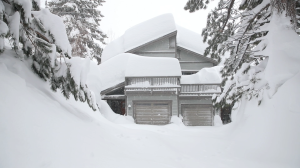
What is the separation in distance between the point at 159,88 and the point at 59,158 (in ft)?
37.3

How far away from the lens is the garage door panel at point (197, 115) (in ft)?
48.5

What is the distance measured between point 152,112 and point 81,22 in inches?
434

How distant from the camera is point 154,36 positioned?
17.1m

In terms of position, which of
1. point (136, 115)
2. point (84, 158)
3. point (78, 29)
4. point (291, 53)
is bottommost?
point (136, 115)

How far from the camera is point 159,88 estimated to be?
13453 mm

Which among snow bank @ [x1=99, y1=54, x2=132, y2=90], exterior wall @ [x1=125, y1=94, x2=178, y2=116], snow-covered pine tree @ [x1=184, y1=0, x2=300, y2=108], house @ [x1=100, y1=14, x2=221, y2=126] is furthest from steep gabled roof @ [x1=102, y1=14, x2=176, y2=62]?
snow-covered pine tree @ [x1=184, y1=0, x2=300, y2=108]

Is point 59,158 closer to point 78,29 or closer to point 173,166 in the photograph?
point 173,166

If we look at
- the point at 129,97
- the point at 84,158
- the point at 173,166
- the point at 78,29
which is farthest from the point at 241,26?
the point at 78,29

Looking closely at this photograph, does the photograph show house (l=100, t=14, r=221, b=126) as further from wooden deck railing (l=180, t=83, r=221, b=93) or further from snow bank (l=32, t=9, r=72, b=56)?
snow bank (l=32, t=9, r=72, b=56)

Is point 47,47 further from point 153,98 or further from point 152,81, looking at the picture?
point 153,98

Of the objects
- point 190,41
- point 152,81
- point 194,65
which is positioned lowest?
point 152,81

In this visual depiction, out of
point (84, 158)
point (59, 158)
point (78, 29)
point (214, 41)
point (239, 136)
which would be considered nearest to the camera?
point (59, 158)

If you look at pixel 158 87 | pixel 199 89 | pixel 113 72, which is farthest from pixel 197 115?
pixel 113 72

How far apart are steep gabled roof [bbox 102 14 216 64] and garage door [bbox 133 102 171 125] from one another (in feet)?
19.5
